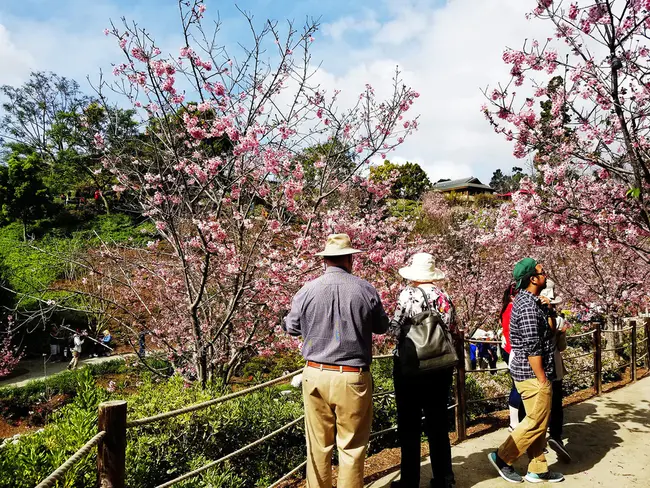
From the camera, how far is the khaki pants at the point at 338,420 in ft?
8.27

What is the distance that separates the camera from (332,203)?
34.3ft

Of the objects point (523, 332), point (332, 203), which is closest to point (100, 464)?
point (523, 332)

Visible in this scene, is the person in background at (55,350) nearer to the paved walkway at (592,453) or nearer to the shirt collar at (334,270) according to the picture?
the paved walkway at (592,453)

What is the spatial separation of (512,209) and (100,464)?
199 inches

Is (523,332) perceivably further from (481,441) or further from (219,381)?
(219,381)

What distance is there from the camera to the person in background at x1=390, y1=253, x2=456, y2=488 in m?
2.92

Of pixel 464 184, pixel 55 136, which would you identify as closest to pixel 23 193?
pixel 55 136

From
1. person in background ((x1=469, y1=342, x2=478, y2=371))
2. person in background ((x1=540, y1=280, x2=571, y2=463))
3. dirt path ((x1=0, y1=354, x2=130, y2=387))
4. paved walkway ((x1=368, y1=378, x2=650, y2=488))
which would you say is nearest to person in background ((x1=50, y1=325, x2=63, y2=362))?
dirt path ((x1=0, y1=354, x2=130, y2=387))

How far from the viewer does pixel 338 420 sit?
101 inches

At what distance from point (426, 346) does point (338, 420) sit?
72cm

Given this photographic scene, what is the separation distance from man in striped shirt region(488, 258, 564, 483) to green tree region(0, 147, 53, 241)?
27.3m

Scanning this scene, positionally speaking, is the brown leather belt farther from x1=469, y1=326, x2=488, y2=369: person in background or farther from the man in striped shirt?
x1=469, y1=326, x2=488, y2=369: person in background

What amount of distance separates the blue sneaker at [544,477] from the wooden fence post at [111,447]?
284 cm

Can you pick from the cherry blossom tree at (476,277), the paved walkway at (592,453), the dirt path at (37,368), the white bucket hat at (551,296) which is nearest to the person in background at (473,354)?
the cherry blossom tree at (476,277)
